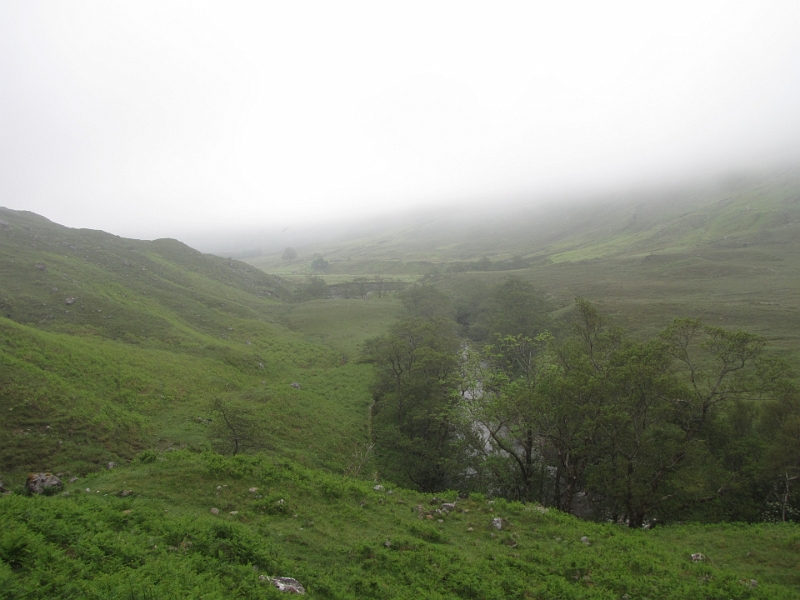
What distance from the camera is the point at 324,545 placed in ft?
44.6

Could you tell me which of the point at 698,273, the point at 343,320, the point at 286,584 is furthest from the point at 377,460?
the point at 698,273

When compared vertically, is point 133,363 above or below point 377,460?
above

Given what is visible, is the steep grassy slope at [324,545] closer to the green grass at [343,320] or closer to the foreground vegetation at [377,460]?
the foreground vegetation at [377,460]

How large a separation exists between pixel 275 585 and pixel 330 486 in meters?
7.70

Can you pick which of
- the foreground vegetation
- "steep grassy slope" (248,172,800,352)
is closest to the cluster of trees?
the foreground vegetation

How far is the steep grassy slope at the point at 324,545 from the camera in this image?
9.51 m

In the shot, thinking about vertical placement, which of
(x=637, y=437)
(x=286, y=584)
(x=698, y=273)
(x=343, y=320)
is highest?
(x=286, y=584)

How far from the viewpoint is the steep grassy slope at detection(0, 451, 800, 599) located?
951 cm

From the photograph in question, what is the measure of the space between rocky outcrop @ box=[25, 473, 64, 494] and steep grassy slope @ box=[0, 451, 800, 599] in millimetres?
566

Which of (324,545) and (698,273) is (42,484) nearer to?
(324,545)

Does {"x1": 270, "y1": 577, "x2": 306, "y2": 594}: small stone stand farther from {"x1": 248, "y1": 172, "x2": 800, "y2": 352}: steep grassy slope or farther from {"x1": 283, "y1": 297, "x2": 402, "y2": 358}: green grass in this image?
{"x1": 248, "y1": 172, "x2": 800, "y2": 352}: steep grassy slope

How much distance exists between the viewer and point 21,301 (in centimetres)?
4119

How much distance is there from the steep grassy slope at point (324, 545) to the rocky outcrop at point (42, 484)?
57 centimetres

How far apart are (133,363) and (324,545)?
1189 inches
